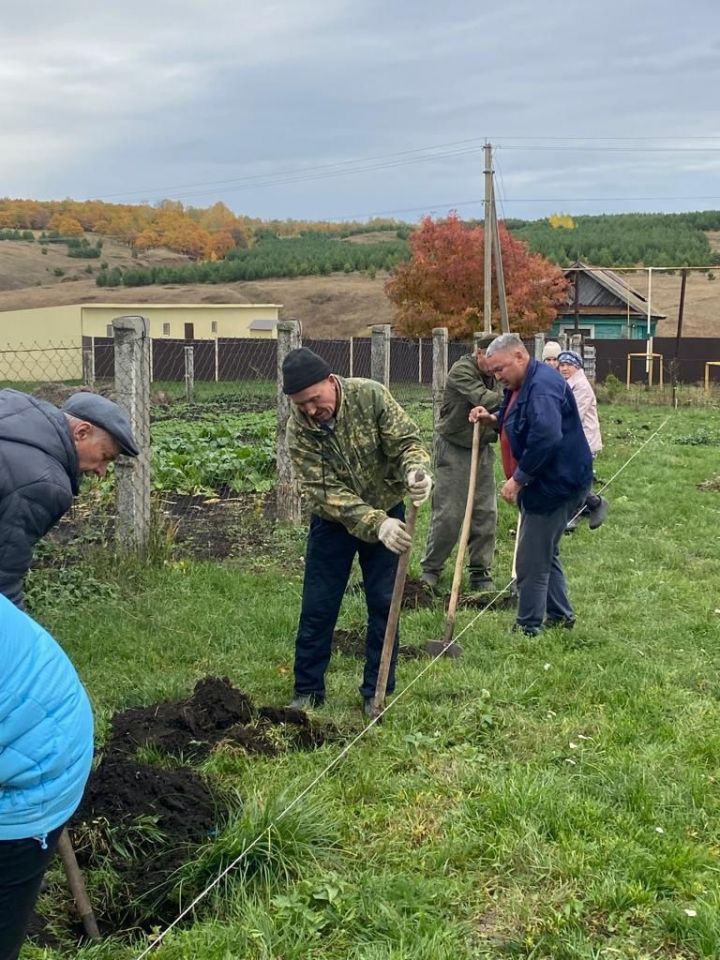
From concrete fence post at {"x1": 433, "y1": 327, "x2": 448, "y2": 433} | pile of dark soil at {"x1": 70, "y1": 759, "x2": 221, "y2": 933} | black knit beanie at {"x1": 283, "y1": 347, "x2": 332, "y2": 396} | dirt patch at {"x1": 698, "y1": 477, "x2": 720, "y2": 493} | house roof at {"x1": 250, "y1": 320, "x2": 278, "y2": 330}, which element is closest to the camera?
pile of dark soil at {"x1": 70, "y1": 759, "x2": 221, "y2": 933}

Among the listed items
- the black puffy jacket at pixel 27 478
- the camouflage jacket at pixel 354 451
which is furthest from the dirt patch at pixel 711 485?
the black puffy jacket at pixel 27 478

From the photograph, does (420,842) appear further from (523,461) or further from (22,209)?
(22,209)

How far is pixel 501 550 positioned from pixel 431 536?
1652mm

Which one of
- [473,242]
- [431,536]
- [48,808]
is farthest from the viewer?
[473,242]

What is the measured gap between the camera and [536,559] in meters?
6.58

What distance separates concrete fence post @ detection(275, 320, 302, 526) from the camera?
9062 mm

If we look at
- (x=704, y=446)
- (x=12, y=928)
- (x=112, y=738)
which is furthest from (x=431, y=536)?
(x=704, y=446)

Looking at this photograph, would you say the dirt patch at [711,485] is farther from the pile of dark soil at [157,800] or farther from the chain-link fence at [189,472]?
the pile of dark soil at [157,800]

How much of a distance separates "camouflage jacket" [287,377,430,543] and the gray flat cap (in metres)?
1.56

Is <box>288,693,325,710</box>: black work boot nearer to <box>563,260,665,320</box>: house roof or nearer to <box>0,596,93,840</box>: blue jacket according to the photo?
<box>0,596,93,840</box>: blue jacket

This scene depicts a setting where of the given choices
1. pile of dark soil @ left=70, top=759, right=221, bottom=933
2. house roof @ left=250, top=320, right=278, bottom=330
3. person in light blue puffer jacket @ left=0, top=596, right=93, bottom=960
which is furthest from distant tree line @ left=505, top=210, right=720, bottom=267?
person in light blue puffer jacket @ left=0, top=596, right=93, bottom=960

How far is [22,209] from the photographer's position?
105500 mm

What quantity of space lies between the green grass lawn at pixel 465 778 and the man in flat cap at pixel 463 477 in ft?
3.03

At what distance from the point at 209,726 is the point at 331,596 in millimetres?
992
